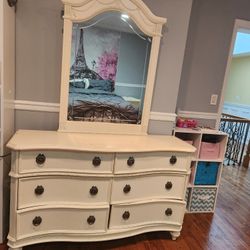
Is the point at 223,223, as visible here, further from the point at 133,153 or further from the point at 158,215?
the point at 133,153

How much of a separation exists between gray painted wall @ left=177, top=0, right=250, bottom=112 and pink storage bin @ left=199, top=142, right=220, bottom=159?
0.49 meters

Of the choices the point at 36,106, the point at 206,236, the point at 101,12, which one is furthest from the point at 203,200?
the point at 101,12

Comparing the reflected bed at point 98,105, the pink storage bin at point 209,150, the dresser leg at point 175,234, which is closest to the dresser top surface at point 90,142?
the reflected bed at point 98,105

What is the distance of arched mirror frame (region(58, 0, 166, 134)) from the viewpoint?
72.9 inches

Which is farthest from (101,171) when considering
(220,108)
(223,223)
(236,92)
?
(236,92)

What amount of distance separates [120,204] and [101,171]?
32 cm

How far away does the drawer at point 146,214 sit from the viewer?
6.10 feet

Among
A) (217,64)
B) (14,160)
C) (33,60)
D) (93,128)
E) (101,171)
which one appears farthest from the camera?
(217,64)

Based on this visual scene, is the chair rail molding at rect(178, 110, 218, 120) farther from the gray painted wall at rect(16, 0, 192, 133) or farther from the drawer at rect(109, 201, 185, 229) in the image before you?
the drawer at rect(109, 201, 185, 229)

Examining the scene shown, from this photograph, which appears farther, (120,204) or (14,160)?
(120,204)

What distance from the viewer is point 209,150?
2586 millimetres

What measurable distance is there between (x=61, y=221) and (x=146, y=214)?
2.16 ft

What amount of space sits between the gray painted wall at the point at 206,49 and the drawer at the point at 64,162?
143 centimetres

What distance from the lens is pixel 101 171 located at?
5.67 ft
